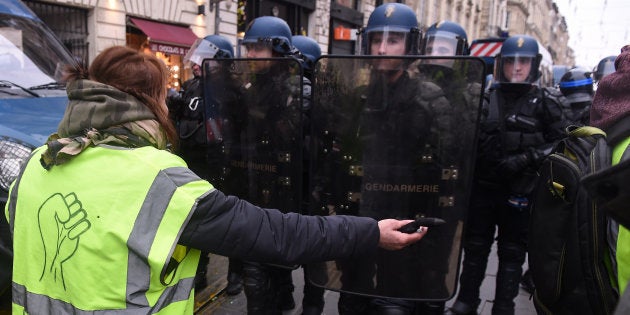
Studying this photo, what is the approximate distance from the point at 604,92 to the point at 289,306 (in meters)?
2.65

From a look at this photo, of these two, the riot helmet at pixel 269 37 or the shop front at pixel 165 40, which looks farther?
the shop front at pixel 165 40

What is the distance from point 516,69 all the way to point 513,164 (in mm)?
755

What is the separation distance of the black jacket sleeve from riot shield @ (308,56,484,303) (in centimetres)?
68

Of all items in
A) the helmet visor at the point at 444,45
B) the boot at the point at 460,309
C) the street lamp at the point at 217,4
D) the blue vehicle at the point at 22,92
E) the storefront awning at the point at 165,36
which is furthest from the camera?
the street lamp at the point at 217,4

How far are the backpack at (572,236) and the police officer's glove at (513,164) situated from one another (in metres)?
1.21

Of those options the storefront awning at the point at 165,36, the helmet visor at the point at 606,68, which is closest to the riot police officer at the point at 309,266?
the helmet visor at the point at 606,68

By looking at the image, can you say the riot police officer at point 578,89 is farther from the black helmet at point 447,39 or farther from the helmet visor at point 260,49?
the helmet visor at point 260,49

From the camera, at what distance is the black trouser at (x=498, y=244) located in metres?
3.13

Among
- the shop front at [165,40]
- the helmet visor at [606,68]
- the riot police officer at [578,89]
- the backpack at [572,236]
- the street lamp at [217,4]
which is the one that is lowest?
the backpack at [572,236]

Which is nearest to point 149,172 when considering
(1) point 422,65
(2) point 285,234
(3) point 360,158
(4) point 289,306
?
(2) point 285,234

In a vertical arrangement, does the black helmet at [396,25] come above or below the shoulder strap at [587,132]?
above

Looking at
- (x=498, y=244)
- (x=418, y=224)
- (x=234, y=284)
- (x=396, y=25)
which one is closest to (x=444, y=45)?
(x=396, y=25)

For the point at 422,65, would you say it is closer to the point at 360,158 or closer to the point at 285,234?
the point at 360,158

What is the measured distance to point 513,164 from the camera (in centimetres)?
301
